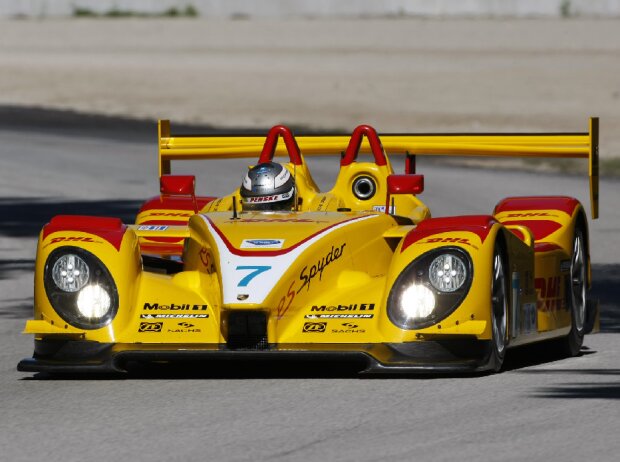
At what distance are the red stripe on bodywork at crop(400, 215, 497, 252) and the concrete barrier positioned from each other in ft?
234

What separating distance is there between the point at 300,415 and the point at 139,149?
24154 mm

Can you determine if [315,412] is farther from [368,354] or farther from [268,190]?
[268,190]

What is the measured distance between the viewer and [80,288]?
9.29 metres

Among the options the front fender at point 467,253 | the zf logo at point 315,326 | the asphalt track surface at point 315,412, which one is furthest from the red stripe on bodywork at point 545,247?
the zf logo at point 315,326

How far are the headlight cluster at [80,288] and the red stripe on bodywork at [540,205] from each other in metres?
2.68

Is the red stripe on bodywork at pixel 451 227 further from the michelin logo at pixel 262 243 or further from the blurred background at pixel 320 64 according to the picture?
the blurred background at pixel 320 64

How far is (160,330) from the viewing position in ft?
29.7

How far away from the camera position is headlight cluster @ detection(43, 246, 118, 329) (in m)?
9.20

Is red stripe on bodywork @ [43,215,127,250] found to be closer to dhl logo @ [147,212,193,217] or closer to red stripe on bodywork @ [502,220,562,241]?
dhl logo @ [147,212,193,217]

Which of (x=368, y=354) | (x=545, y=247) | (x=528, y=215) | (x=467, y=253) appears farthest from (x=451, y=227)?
(x=528, y=215)

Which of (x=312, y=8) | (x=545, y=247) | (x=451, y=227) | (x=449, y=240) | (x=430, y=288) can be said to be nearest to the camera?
(x=430, y=288)

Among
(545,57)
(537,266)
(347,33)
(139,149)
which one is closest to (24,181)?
(139,149)

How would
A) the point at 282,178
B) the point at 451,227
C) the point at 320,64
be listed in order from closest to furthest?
the point at 451,227 < the point at 282,178 < the point at 320,64

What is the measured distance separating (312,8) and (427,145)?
251ft
